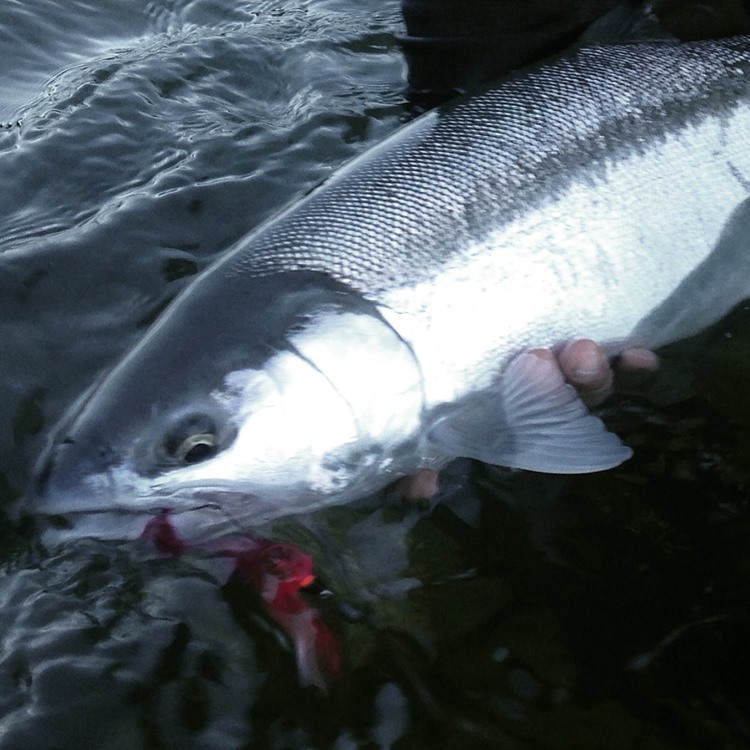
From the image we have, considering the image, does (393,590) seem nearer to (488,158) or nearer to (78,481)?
(78,481)

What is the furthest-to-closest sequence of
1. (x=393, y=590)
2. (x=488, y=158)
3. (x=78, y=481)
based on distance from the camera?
(x=488, y=158)
(x=393, y=590)
(x=78, y=481)

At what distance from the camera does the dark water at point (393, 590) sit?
1.90 metres

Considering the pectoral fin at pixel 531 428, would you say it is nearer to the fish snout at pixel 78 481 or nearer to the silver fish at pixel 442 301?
the silver fish at pixel 442 301

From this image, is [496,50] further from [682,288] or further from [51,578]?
[51,578]

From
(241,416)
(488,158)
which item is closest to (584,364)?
(488,158)

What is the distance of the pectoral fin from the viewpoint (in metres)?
2.21

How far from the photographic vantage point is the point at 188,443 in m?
2.02

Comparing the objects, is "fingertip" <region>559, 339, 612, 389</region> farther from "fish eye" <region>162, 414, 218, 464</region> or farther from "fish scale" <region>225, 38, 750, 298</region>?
"fish eye" <region>162, 414, 218, 464</region>

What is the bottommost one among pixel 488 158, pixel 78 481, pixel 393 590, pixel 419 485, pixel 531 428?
pixel 393 590

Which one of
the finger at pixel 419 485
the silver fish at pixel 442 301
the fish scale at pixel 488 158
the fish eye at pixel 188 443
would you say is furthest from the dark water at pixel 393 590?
the fish scale at pixel 488 158

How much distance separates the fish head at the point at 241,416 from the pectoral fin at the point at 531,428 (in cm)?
13

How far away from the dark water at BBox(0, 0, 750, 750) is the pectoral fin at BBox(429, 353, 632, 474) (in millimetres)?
227

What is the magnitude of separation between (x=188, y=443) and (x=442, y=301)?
2.33 feet

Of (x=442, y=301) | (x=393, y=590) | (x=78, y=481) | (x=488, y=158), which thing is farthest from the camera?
(x=488, y=158)
